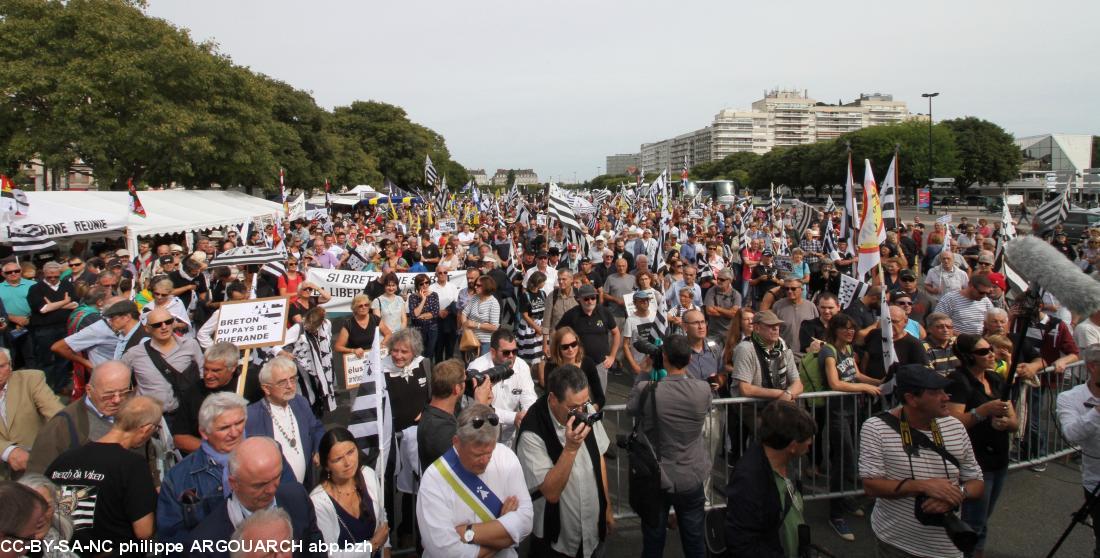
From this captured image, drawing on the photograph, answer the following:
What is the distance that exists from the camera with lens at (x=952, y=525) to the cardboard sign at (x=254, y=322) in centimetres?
472

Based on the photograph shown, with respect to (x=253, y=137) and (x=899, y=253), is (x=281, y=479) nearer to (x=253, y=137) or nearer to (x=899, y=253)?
(x=899, y=253)

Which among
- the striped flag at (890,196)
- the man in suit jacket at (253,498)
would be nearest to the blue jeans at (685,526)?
the man in suit jacket at (253,498)

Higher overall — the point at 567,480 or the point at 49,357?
the point at 567,480

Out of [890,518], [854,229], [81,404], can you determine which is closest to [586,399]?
[890,518]

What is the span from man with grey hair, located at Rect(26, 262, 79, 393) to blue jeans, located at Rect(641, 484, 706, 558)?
8.19 meters

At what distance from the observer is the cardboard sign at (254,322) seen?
17.0 ft

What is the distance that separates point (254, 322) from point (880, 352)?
214 inches

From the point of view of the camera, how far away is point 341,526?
320cm

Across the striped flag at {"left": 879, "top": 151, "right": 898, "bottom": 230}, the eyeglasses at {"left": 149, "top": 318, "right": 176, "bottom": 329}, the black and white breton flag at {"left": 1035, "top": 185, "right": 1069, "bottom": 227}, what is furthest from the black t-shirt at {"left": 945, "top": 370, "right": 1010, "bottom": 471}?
the black and white breton flag at {"left": 1035, "top": 185, "right": 1069, "bottom": 227}

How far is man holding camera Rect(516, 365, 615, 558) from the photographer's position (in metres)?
3.36

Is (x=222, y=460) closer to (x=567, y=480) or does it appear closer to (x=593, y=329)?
(x=567, y=480)

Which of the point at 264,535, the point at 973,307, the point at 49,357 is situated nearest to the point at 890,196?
the point at 973,307

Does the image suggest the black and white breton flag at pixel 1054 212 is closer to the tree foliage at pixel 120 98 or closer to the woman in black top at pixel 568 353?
the woman in black top at pixel 568 353

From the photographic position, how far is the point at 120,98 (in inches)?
964
